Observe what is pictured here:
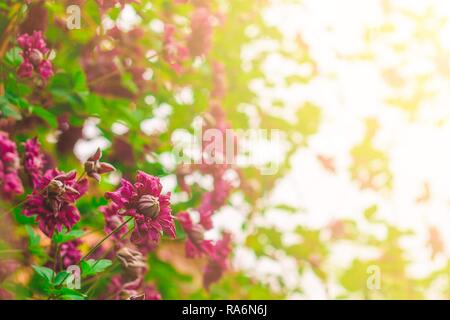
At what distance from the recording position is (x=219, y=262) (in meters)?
1.55

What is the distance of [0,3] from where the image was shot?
1.18 metres

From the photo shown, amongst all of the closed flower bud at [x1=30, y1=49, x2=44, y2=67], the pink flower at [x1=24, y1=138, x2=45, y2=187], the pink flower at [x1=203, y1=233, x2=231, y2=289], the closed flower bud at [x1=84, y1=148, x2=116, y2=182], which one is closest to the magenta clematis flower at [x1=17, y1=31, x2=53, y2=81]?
the closed flower bud at [x1=30, y1=49, x2=44, y2=67]

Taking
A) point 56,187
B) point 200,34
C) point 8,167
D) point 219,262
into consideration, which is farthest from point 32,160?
point 200,34

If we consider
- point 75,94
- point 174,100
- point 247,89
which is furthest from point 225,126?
point 247,89

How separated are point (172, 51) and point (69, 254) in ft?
1.87

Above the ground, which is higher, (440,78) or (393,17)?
(393,17)

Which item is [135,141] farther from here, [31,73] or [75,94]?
[31,73]

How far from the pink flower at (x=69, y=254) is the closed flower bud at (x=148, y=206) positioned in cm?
36

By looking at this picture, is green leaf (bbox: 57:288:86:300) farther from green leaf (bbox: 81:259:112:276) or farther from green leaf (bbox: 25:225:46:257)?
green leaf (bbox: 25:225:46:257)

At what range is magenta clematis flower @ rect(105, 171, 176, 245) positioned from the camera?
83 cm

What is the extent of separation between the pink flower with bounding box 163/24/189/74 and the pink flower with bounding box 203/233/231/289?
46 cm

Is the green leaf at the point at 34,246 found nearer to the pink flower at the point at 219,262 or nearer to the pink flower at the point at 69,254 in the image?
the pink flower at the point at 69,254

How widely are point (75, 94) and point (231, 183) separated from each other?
56 cm

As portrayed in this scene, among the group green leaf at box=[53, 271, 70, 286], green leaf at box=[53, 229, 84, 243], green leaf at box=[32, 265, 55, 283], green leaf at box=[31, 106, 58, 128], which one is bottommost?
green leaf at box=[53, 271, 70, 286]
